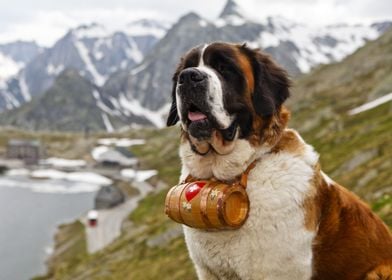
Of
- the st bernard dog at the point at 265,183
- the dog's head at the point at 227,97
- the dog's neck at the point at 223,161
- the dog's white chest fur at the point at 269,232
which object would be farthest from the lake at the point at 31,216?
the dog's head at the point at 227,97

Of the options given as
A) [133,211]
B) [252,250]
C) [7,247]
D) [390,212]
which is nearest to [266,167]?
[252,250]

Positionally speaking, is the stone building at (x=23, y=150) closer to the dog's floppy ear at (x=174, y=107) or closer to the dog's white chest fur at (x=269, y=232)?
the dog's floppy ear at (x=174, y=107)

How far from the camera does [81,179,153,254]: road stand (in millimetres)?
63219

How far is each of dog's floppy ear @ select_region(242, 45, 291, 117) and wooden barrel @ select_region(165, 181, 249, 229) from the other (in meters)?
0.99

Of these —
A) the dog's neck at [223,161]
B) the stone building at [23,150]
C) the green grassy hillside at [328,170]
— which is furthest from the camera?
the stone building at [23,150]

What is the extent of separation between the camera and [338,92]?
4811 inches

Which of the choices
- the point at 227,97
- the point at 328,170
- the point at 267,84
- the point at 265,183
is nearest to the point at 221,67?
the point at 227,97

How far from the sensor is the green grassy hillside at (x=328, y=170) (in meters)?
27.8

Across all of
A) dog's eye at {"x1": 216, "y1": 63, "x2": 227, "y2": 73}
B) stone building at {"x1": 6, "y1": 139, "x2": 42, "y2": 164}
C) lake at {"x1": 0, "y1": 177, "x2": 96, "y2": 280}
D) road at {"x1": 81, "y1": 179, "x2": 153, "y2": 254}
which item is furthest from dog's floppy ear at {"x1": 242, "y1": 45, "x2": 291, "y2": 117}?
stone building at {"x1": 6, "y1": 139, "x2": 42, "y2": 164}

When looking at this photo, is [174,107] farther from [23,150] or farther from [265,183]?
[23,150]

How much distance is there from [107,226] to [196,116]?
7008 cm

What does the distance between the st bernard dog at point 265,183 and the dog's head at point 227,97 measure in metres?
0.01

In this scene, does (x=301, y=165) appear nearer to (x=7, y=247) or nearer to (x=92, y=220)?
(x=7, y=247)

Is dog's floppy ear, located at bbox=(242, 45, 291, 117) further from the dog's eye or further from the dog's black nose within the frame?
the dog's black nose
